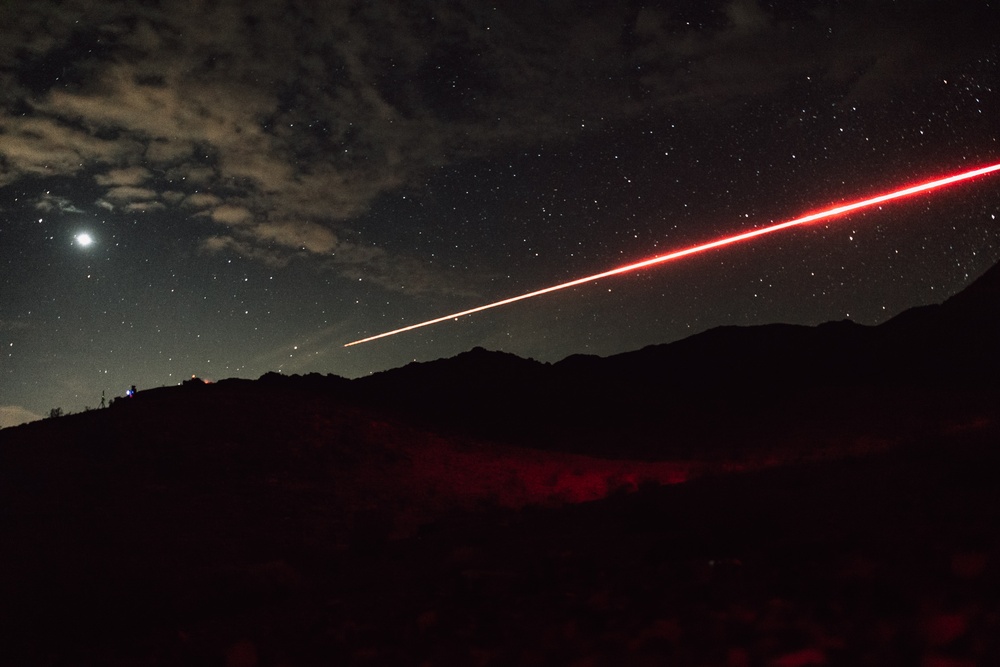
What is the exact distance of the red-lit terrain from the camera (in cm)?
369

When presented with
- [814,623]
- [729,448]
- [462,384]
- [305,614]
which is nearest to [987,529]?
[814,623]

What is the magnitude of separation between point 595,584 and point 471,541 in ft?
15.4

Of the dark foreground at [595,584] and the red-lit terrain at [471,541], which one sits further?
the red-lit terrain at [471,541]

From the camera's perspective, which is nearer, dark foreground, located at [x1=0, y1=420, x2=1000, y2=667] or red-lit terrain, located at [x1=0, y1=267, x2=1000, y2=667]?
dark foreground, located at [x1=0, y1=420, x2=1000, y2=667]

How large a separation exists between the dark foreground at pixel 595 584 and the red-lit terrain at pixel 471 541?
0.11ft

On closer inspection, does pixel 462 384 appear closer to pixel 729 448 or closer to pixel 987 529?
pixel 729 448

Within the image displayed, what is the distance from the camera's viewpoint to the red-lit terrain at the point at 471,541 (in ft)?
12.1

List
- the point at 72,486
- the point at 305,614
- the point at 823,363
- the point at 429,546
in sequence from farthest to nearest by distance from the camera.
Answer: the point at 823,363, the point at 72,486, the point at 429,546, the point at 305,614

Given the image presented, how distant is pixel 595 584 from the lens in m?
5.33

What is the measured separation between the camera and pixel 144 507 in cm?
1572

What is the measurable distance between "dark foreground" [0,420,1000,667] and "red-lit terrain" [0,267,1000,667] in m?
A: 0.03

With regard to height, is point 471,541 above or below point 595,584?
below

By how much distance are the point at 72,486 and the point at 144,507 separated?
10.9ft

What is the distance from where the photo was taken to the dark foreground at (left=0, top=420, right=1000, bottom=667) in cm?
339
